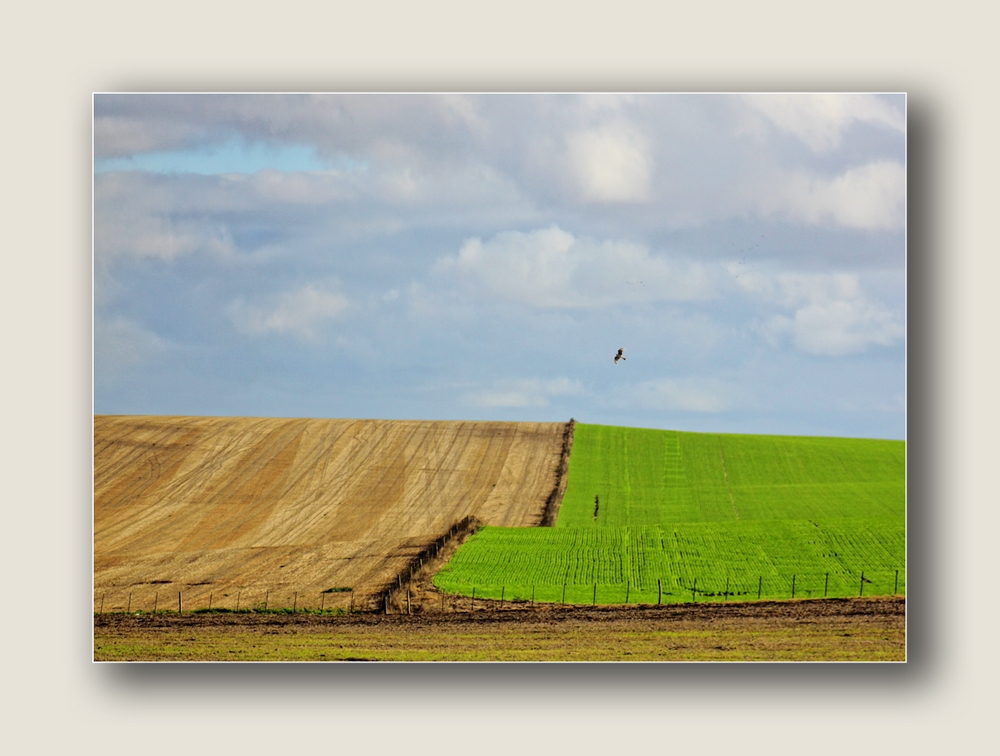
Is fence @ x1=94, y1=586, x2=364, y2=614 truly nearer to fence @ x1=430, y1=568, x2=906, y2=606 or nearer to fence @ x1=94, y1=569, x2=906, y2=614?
fence @ x1=94, y1=569, x2=906, y2=614

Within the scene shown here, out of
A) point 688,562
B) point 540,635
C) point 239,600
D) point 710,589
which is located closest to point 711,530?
point 688,562

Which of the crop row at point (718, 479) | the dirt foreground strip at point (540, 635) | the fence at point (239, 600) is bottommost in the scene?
the dirt foreground strip at point (540, 635)

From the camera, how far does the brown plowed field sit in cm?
1994

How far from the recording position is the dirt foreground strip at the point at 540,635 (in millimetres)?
16438

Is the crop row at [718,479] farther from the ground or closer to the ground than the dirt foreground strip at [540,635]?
farther from the ground

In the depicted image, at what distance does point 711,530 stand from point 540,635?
8618 millimetres

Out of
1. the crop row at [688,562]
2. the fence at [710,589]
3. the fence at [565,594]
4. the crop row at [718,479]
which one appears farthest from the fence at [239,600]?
the crop row at [718,479]

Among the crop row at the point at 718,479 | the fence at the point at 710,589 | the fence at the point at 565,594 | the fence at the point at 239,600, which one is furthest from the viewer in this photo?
the crop row at the point at 718,479

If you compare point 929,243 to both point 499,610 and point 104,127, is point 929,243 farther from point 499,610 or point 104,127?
point 104,127

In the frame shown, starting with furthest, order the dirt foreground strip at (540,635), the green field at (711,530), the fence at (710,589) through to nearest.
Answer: the green field at (711,530)
the fence at (710,589)
the dirt foreground strip at (540,635)

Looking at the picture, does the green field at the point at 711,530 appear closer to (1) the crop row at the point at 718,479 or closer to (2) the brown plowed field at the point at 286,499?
(1) the crop row at the point at 718,479

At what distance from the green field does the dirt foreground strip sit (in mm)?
1095

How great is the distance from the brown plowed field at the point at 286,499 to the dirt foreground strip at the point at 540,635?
1.05 metres

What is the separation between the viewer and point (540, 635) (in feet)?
58.9
